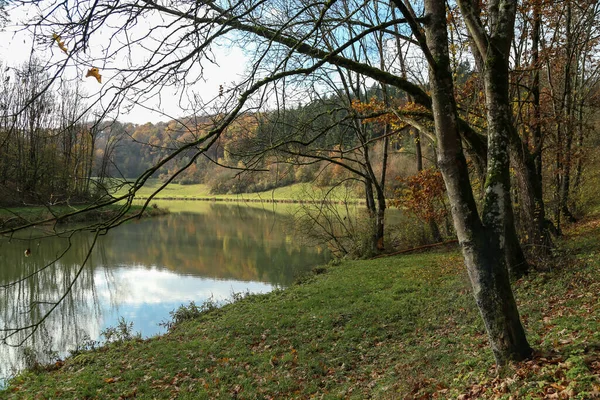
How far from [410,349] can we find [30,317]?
9.78 meters

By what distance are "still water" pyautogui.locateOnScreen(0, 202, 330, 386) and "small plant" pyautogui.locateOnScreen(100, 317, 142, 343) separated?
25cm

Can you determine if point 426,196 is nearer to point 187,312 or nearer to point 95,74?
point 187,312

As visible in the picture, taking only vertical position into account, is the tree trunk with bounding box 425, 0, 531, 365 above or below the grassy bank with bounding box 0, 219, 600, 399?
above

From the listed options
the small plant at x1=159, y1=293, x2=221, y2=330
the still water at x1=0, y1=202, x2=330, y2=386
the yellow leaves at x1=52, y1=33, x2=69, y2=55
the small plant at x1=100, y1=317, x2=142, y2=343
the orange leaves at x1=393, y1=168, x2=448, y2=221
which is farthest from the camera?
the orange leaves at x1=393, y1=168, x2=448, y2=221

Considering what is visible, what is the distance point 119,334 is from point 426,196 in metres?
10.0

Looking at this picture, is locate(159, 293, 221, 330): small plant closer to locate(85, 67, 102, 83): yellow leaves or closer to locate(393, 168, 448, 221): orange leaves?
locate(393, 168, 448, 221): orange leaves

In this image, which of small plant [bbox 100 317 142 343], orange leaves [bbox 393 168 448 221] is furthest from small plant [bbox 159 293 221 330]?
orange leaves [bbox 393 168 448 221]

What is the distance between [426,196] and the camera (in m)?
13.6

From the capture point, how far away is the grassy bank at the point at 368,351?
149 inches

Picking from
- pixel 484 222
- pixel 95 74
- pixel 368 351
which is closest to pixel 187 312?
pixel 368 351

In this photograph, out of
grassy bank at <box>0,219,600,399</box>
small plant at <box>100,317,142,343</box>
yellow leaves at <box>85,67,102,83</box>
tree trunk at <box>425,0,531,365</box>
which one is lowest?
small plant at <box>100,317,142,343</box>

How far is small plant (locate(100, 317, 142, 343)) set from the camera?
903cm

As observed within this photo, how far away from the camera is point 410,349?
18.6ft

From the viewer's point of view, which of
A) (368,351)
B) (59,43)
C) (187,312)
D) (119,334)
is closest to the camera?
(59,43)
